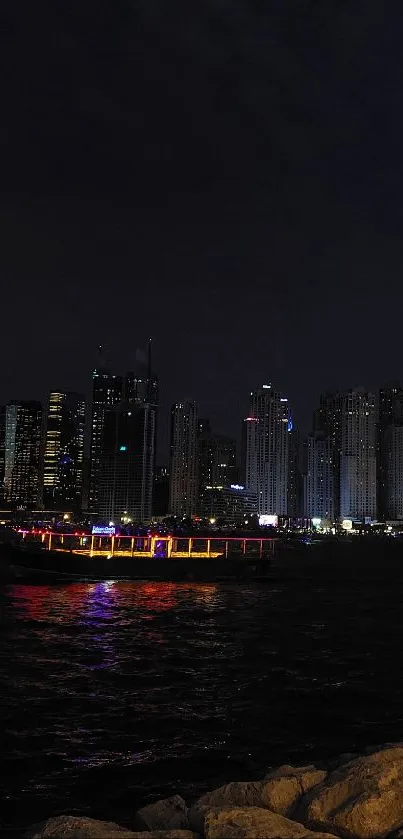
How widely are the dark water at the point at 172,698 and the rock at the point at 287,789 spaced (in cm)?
497

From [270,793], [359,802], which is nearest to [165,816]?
[270,793]

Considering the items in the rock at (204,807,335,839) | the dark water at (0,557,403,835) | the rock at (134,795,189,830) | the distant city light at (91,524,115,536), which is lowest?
the dark water at (0,557,403,835)

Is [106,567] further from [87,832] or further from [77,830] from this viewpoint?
[87,832]

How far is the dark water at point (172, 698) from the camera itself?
15.2 meters

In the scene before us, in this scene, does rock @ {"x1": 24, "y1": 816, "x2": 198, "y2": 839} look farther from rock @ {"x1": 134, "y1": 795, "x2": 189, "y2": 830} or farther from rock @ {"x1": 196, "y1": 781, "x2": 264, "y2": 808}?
rock @ {"x1": 196, "y1": 781, "x2": 264, "y2": 808}

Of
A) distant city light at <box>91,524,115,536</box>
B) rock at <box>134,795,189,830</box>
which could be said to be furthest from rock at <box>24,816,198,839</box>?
distant city light at <box>91,524,115,536</box>

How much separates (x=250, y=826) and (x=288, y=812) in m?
1.48

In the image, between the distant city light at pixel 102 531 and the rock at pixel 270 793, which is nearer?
the rock at pixel 270 793

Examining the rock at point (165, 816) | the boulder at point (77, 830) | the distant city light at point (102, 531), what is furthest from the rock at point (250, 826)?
the distant city light at point (102, 531)

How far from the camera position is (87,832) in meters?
7.77

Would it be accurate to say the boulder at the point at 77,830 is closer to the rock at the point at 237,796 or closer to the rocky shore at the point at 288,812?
the rocky shore at the point at 288,812

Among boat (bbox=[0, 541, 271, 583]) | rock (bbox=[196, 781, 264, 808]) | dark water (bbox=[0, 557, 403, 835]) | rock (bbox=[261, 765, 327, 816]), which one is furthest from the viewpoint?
boat (bbox=[0, 541, 271, 583])

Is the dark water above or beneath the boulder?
beneath

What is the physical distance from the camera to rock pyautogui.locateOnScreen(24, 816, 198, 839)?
7.68 m
